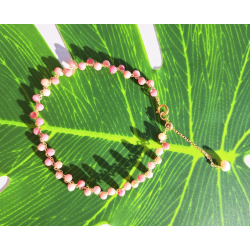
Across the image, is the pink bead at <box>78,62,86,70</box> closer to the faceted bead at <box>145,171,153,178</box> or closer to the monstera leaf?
the monstera leaf

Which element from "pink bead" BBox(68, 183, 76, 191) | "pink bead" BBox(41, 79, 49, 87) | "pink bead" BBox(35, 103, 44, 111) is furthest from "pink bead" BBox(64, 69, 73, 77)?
"pink bead" BBox(68, 183, 76, 191)

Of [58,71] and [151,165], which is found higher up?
[58,71]

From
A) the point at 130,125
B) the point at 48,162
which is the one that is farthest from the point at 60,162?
the point at 130,125

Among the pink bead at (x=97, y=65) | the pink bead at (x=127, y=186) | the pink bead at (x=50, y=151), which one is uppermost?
the pink bead at (x=97, y=65)

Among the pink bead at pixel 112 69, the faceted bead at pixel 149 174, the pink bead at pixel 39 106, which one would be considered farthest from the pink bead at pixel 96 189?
the pink bead at pixel 112 69

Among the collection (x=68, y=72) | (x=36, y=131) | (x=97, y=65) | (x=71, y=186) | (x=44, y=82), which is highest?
(x=97, y=65)

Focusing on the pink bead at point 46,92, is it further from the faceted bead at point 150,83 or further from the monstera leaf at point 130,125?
the faceted bead at point 150,83

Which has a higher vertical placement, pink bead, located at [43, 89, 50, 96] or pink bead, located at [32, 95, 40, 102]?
pink bead, located at [43, 89, 50, 96]

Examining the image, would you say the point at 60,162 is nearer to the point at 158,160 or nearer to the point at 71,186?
the point at 71,186
